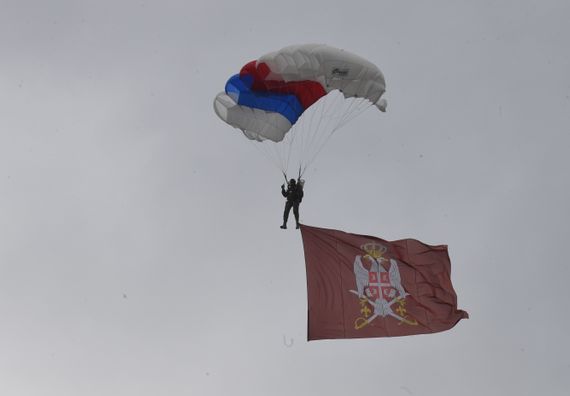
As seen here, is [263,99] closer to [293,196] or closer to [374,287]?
[293,196]

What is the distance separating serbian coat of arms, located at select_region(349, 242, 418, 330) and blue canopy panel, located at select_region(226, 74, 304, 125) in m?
3.21

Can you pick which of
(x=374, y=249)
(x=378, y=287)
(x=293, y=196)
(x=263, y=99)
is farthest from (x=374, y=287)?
(x=263, y=99)

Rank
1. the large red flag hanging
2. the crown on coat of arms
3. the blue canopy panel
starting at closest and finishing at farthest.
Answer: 1. the large red flag hanging
2. the blue canopy panel
3. the crown on coat of arms

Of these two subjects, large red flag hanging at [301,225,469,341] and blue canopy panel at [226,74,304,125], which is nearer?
large red flag hanging at [301,225,469,341]

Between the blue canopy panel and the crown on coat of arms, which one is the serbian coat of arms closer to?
the crown on coat of arms

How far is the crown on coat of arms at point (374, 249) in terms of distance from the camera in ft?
78.7

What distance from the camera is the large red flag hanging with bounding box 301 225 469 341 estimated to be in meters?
22.7

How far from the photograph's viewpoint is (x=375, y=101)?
23641 mm

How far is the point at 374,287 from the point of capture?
2362 centimetres

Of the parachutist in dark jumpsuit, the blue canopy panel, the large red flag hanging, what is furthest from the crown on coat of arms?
the blue canopy panel

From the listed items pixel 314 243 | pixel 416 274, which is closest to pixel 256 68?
pixel 314 243

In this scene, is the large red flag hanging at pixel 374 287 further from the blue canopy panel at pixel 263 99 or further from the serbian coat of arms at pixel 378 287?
the blue canopy panel at pixel 263 99

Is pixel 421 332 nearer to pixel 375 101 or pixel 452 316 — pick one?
pixel 452 316

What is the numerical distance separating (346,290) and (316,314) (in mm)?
1173
